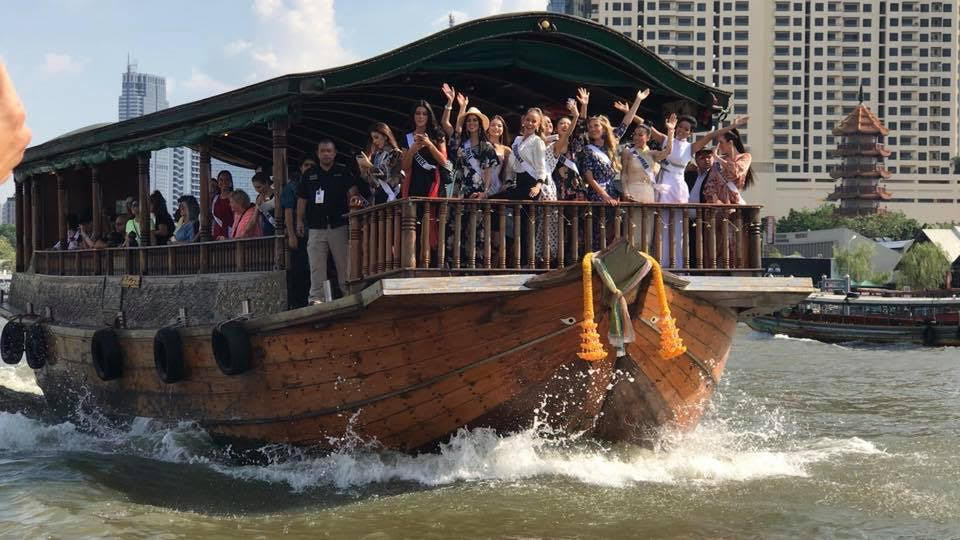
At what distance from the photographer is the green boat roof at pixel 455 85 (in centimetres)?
855

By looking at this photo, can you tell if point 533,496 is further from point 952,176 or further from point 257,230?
point 952,176

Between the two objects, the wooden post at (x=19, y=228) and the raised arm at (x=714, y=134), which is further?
the wooden post at (x=19, y=228)

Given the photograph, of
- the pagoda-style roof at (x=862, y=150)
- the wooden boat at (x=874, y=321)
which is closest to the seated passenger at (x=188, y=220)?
the wooden boat at (x=874, y=321)

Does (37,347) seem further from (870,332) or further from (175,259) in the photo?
(870,332)

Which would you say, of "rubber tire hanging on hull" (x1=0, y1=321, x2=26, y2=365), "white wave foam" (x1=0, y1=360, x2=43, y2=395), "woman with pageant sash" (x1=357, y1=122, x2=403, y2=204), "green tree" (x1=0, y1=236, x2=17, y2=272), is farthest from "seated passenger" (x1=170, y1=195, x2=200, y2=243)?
"green tree" (x1=0, y1=236, x2=17, y2=272)

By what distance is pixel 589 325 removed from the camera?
7.08 meters

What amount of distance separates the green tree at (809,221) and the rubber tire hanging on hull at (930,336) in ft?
216

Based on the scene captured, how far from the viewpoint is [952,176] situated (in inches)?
4562

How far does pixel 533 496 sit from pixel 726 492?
59.3 inches

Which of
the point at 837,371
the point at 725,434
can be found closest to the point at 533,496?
the point at 725,434

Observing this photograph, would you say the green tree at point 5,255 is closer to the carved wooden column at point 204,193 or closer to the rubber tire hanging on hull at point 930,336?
the rubber tire hanging on hull at point 930,336

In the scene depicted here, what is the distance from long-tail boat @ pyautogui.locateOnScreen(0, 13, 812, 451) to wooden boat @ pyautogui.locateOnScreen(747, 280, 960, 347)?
23.3 m

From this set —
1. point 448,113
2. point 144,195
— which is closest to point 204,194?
point 144,195

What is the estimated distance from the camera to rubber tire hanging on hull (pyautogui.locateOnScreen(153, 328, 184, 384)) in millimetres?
9438
